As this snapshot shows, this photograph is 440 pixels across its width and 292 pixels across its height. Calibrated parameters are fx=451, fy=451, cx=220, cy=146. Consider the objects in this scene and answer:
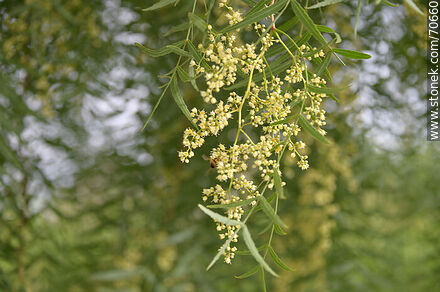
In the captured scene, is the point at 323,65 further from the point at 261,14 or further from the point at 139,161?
the point at 139,161

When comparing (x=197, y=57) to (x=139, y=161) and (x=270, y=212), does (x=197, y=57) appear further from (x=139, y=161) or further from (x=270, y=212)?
(x=139, y=161)

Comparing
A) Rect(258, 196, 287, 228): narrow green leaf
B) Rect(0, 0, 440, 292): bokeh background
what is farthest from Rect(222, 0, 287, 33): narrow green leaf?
Rect(0, 0, 440, 292): bokeh background

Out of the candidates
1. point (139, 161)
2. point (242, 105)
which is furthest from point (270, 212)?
point (139, 161)

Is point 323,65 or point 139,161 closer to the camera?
point 323,65

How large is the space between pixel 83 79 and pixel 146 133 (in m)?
0.25

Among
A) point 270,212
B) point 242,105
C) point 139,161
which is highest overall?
point 139,161

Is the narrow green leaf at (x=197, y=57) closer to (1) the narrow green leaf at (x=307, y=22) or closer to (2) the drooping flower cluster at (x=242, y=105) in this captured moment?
(2) the drooping flower cluster at (x=242, y=105)

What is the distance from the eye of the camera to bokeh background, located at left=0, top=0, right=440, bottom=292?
1250 millimetres

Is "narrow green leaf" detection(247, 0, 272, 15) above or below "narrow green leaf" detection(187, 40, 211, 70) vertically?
above

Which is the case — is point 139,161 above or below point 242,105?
above

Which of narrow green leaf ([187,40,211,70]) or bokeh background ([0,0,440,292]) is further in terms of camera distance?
bokeh background ([0,0,440,292])

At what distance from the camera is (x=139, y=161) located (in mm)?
1464

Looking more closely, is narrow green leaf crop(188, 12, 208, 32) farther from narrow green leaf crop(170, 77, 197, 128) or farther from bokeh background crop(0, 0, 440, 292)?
bokeh background crop(0, 0, 440, 292)

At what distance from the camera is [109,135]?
151 centimetres
